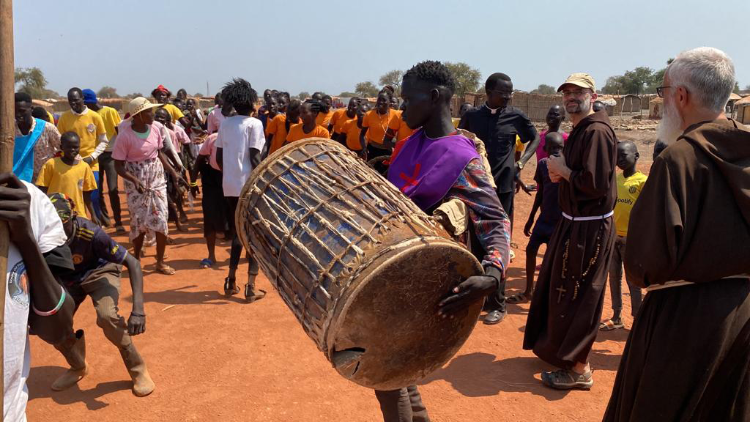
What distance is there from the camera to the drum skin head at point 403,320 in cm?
200

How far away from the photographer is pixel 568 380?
400cm

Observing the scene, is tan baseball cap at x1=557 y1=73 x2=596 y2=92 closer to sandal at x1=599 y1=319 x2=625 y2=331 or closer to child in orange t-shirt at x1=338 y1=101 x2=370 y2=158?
sandal at x1=599 y1=319 x2=625 y2=331

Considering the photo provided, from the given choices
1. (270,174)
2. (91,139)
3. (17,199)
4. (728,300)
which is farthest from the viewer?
(91,139)

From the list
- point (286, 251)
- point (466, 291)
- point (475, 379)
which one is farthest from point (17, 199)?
point (475, 379)

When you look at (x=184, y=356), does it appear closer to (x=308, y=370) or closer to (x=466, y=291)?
(x=308, y=370)

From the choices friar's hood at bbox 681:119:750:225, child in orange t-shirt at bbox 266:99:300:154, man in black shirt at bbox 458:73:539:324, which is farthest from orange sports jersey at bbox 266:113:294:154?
friar's hood at bbox 681:119:750:225

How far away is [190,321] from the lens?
17.0ft

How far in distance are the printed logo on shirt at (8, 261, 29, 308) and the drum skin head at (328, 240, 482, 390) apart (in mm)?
1164

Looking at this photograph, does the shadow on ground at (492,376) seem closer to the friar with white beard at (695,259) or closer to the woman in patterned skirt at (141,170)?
the friar with white beard at (695,259)

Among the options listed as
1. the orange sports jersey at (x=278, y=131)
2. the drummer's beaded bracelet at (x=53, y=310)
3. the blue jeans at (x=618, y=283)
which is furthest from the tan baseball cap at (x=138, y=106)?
the blue jeans at (x=618, y=283)

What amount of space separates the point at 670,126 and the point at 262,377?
3.30m

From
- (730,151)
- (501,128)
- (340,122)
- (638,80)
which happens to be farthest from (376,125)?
(638,80)

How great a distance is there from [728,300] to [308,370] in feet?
9.96

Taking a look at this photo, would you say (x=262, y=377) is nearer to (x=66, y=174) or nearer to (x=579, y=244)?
(x=579, y=244)
